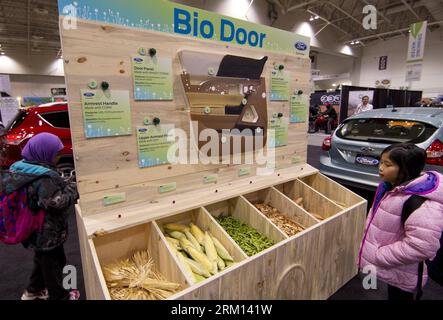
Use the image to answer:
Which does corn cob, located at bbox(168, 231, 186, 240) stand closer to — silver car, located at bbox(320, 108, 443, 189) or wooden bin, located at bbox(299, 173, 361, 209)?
wooden bin, located at bbox(299, 173, 361, 209)

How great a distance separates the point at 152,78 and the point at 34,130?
3.05 m

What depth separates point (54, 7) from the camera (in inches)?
351

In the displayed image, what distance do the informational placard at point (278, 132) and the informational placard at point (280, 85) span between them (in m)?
0.19

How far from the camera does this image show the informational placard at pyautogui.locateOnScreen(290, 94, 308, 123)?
232cm

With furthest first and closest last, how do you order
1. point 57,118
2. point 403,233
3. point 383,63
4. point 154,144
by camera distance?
point 383,63, point 57,118, point 154,144, point 403,233

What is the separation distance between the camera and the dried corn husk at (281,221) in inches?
72.8

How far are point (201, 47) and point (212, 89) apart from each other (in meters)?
0.27

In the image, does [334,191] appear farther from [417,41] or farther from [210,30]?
[417,41]

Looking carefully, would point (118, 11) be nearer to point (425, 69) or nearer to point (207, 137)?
point (207, 137)

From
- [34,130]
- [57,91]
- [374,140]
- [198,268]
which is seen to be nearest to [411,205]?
[198,268]

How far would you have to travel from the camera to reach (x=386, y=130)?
2.93 meters

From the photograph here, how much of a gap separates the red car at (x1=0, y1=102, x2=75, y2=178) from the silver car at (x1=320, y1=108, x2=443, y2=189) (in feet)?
12.2

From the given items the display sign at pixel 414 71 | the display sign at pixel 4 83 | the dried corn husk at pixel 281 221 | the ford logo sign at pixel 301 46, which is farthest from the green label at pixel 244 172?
the display sign at pixel 414 71

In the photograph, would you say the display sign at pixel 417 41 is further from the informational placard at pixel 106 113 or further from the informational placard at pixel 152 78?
the informational placard at pixel 106 113
